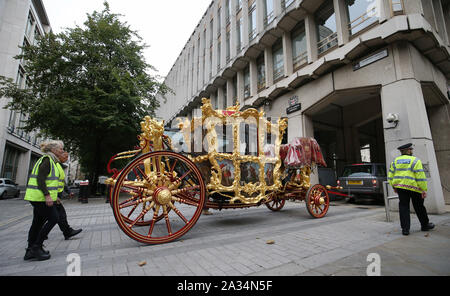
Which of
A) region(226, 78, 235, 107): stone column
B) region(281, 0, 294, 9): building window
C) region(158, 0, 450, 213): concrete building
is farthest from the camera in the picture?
region(226, 78, 235, 107): stone column

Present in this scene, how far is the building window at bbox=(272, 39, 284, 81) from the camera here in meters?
13.0

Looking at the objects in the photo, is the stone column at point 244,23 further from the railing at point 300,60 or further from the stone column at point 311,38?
the stone column at point 311,38

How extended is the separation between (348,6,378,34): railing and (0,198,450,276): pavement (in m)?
8.10

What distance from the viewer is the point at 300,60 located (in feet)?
38.4

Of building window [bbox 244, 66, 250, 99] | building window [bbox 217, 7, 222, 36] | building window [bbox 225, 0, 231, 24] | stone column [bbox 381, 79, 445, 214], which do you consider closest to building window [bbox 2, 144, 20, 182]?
building window [bbox 217, 7, 222, 36]

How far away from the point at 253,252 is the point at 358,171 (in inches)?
340

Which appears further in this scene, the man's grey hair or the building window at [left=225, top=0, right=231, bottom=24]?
the building window at [left=225, top=0, right=231, bottom=24]

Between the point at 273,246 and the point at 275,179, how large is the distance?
1.96 metres

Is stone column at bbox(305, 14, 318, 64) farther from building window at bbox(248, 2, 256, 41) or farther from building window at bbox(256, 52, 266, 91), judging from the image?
building window at bbox(248, 2, 256, 41)

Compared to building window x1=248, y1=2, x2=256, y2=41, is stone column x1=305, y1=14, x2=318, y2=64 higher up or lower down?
lower down

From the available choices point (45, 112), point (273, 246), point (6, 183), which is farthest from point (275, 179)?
point (6, 183)

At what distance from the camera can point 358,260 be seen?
267 centimetres

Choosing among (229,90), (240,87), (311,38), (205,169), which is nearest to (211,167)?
(205,169)

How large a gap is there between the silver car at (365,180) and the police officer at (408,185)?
4.76m
